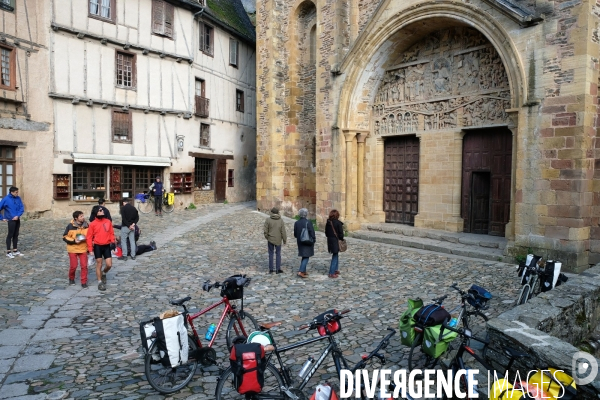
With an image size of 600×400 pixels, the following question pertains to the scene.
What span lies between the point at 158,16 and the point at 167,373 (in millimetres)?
19336

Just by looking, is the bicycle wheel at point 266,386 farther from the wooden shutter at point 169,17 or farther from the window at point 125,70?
the wooden shutter at point 169,17

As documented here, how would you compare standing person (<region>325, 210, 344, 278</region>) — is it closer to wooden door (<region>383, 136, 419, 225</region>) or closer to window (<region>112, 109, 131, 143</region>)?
wooden door (<region>383, 136, 419, 225</region>)

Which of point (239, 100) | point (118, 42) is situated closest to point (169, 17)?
point (118, 42)

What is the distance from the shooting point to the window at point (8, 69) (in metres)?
15.3

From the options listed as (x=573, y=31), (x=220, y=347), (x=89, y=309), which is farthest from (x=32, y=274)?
(x=573, y=31)

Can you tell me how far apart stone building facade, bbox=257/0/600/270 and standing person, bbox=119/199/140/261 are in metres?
6.86

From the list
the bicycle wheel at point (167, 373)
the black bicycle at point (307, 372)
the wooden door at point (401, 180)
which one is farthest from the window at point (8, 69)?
the black bicycle at point (307, 372)

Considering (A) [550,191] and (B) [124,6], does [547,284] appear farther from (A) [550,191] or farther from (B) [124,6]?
(B) [124,6]

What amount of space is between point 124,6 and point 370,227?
14.0 m

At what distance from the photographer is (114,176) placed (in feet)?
62.1

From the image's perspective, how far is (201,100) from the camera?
2217 cm

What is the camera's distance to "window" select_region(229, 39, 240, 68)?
24316 mm

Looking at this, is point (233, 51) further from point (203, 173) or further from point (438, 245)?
point (438, 245)

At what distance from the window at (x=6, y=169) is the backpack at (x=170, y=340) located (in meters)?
14.7
